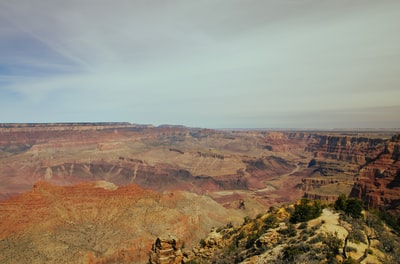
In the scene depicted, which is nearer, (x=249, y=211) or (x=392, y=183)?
(x=392, y=183)

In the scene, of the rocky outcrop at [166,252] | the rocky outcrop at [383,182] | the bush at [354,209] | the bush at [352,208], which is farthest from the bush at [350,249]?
the rocky outcrop at [383,182]

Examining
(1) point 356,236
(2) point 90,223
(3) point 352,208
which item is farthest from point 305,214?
(2) point 90,223

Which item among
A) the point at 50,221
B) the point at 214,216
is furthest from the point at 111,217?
the point at 214,216

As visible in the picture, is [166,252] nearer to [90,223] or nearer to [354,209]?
[354,209]

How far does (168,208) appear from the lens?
295ft

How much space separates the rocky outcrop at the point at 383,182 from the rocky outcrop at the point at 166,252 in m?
68.4

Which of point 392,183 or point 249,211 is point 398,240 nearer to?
point 392,183

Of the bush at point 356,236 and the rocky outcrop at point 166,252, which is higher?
the bush at point 356,236

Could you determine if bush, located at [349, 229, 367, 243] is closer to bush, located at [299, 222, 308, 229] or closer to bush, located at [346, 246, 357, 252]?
bush, located at [346, 246, 357, 252]

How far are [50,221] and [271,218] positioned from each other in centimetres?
5846

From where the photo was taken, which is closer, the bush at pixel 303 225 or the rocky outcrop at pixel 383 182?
the bush at pixel 303 225

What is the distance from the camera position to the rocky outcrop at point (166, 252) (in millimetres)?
32844

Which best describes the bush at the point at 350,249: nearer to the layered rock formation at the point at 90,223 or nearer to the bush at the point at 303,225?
the bush at the point at 303,225

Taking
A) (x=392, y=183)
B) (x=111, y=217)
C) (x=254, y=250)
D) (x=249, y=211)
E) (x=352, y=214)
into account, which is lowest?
(x=249, y=211)
